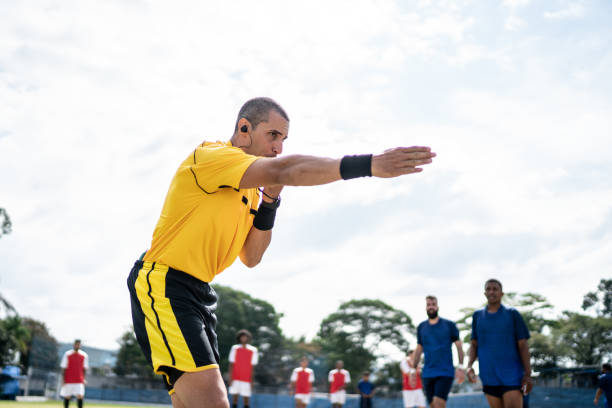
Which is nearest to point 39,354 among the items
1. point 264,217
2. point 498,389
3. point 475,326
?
point 475,326

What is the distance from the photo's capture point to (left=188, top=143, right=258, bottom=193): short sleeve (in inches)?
122

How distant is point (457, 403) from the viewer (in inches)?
1038

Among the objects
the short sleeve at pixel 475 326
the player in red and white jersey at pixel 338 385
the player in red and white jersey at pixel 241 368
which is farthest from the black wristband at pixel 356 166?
the player in red and white jersey at pixel 338 385

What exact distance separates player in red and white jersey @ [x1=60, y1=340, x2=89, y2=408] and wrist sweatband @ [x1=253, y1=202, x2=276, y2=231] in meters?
14.8

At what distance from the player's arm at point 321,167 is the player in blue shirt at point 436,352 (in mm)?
7675

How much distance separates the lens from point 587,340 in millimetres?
42656

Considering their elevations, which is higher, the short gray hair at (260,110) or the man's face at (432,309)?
the short gray hair at (260,110)

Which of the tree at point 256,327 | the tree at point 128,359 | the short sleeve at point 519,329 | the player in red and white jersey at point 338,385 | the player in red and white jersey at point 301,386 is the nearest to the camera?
the short sleeve at point 519,329

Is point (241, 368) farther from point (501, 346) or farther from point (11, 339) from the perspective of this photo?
point (11, 339)

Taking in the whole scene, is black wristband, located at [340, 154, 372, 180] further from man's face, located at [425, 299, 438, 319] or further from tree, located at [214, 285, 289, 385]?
tree, located at [214, 285, 289, 385]

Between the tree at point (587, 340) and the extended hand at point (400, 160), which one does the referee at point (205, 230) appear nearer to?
the extended hand at point (400, 160)

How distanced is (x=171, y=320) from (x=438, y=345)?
8119 mm

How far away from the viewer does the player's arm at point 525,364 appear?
26.5 ft

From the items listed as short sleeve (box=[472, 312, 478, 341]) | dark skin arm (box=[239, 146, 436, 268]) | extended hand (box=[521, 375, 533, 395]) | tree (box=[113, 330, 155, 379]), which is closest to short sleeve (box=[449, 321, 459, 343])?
short sleeve (box=[472, 312, 478, 341])
